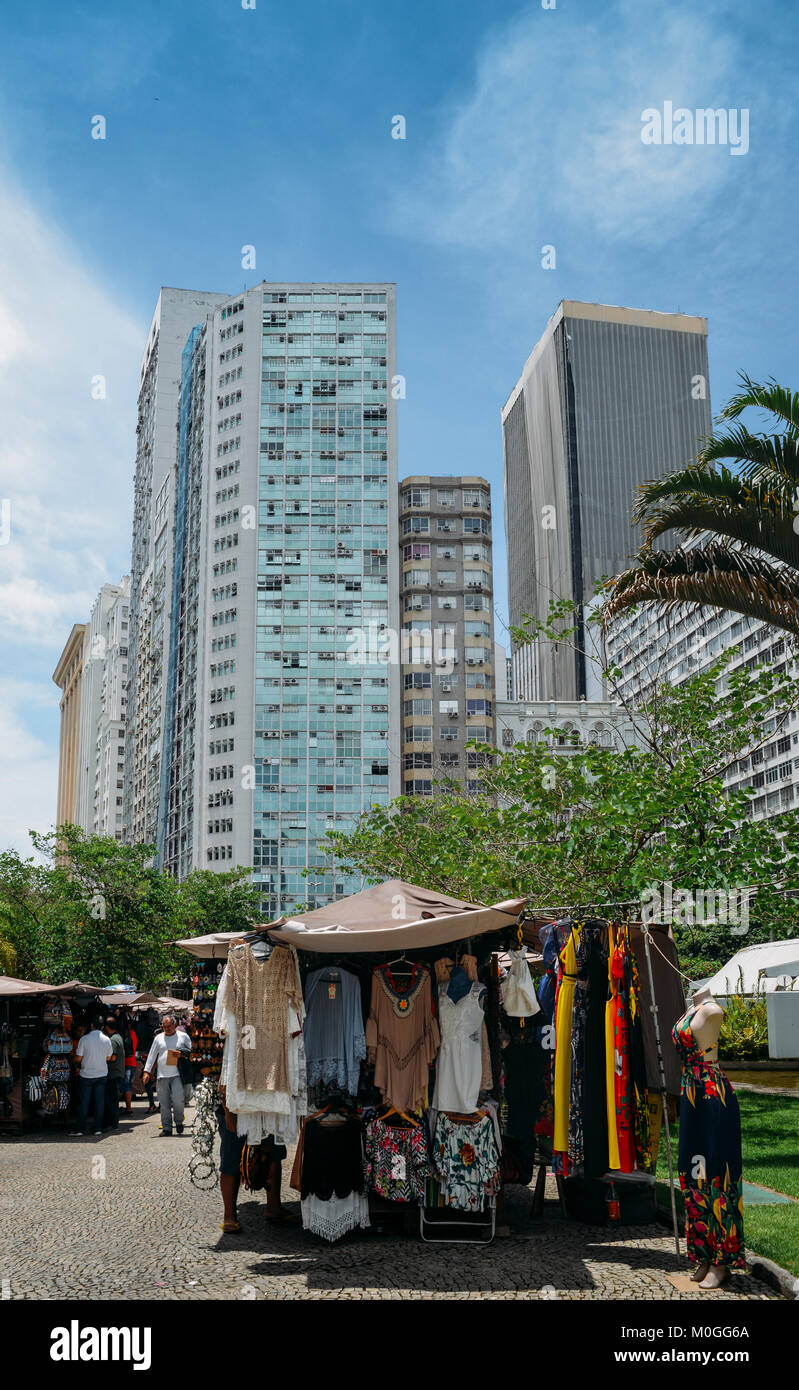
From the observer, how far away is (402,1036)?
866 cm

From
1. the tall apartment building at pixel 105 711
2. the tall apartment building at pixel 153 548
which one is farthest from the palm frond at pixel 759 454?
the tall apartment building at pixel 105 711

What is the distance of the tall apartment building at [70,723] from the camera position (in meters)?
170

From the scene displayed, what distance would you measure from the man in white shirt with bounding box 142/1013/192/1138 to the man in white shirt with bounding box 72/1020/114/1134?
84 cm

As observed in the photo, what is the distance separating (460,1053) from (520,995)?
65 centimetres

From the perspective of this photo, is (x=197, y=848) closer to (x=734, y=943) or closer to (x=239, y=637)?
(x=239, y=637)

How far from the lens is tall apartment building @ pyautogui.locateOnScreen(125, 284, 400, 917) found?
76.2 m

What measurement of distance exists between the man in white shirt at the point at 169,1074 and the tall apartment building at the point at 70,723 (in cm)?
15428

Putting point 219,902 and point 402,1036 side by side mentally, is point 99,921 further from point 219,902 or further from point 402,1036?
point 219,902

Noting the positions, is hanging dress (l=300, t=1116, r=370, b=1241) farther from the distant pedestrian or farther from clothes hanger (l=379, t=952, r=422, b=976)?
the distant pedestrian

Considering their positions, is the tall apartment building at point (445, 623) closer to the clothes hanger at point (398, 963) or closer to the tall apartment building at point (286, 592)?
the tall apartment building at point (286, 592)

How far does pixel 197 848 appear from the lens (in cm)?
7769

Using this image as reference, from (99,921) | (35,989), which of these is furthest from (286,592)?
(35,989)

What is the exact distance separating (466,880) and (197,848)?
62418mm

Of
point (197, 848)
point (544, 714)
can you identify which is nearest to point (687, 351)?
point (544, 714)
